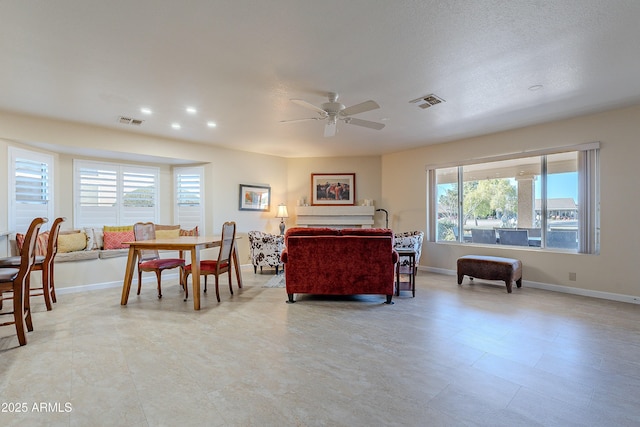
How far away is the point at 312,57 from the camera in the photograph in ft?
8.98

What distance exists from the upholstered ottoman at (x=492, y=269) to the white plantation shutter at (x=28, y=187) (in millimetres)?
6795

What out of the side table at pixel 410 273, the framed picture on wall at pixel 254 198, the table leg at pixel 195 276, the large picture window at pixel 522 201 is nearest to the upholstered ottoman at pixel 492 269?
the large picture window at pixel 522 201

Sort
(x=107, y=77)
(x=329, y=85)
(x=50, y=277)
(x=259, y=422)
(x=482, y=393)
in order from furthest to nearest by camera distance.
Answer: (x=50, y=277) → (x=329, y=85) → (x=107, y=77) → (x=482, y=393) → (x=259, y=422)

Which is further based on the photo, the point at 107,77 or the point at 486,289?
the point at 486,289

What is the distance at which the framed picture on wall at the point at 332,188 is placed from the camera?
23.8ft

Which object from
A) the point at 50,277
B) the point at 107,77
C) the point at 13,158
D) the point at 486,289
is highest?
the point at 107,77

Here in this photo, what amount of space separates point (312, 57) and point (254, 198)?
4421 mm

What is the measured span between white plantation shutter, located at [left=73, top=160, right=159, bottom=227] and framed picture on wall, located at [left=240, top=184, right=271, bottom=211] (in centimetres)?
172

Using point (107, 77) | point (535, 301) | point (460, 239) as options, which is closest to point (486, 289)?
point (535, 301)

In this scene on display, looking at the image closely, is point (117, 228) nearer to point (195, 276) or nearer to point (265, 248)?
point (265, 248)

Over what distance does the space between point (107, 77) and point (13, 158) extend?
2535 mm

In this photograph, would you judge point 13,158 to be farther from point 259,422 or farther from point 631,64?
point 631,64

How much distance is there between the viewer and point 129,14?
2148mm

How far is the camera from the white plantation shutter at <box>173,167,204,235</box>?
6.21 m
